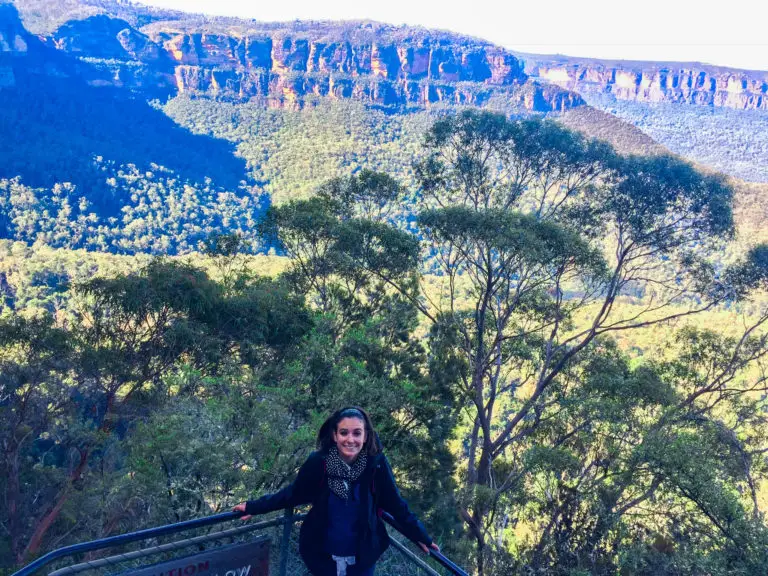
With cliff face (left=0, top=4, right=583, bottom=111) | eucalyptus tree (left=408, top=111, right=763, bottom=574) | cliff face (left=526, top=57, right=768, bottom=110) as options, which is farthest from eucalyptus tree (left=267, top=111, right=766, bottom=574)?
cliff face (left=526, top=57, right=768, bottom=110)

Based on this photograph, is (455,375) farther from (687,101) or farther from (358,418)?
(687,101)

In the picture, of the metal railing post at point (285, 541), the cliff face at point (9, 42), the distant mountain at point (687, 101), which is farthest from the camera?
the distant mountain at point (687, 101)

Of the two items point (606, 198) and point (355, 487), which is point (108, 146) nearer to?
point (606, 198)

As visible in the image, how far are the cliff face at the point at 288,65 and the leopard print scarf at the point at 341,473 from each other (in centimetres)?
8962

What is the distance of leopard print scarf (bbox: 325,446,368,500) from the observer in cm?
264

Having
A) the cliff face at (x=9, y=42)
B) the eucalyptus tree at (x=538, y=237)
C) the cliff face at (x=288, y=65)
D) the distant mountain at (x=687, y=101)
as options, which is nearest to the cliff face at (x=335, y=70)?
the cliff face at (x=288, y=65)

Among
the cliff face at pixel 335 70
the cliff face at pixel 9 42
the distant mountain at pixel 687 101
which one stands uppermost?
the cliff face at pixel 9 42

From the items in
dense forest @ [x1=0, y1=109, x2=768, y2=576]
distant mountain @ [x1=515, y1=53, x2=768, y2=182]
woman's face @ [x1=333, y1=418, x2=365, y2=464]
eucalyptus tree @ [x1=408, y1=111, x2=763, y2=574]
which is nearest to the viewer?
woman's face @ [x1=333, y1=418, x2=365, y2=464]

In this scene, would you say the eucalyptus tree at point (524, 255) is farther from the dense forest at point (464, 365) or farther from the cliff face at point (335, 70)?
the cliff face at point (335, 70)

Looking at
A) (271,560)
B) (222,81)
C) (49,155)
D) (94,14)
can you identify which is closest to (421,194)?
(271,560)

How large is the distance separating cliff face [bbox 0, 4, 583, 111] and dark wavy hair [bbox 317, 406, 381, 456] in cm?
8949

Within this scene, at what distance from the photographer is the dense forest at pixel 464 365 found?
372 inches

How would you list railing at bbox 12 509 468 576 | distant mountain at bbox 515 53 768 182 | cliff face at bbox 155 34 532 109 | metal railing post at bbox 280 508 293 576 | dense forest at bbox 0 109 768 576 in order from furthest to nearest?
distant mountain at bbox 515 53 768 182
cliff face at bbox 155 34 532 109
dense forest at bbox 0 109 768 576
metal railing post at bbox 280 508 293 576
railing at bbox 12 509 468 576

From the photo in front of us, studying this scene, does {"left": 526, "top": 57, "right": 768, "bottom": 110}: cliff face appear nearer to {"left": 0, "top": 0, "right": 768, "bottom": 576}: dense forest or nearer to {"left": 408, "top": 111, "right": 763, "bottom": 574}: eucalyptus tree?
{"left": 0, "top": 0, "right": 768, "bottom": 576}: dense forest
